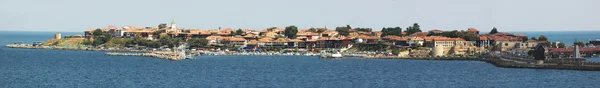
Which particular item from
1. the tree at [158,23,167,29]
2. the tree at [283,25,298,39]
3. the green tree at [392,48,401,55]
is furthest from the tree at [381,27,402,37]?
the tree at [158,23,167,29]

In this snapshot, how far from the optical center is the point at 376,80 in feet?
184

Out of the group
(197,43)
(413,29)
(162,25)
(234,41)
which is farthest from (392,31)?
(162,25)

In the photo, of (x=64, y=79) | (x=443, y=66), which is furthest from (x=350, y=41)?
(x=64, y=79)

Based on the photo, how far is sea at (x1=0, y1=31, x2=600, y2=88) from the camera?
5259 cm

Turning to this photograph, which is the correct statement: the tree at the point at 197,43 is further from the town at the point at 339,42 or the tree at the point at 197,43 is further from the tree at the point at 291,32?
the tree at the point at 291,32

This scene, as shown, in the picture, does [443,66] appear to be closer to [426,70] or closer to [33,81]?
[426,70]

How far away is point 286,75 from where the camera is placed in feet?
198

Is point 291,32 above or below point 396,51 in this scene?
above

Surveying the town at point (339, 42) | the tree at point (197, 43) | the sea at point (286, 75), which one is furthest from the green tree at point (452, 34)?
the sea at point (286, 75)

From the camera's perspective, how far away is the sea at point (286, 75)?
52594 millimetres

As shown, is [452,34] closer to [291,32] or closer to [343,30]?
[343,30]

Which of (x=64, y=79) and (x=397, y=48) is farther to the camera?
(x=397, y=48)

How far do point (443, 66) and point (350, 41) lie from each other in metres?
36.9

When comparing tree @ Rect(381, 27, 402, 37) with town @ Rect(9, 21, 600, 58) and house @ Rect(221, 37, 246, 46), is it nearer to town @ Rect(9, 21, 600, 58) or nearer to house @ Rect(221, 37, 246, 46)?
town @ Rect(9, 21, 600, 58)
